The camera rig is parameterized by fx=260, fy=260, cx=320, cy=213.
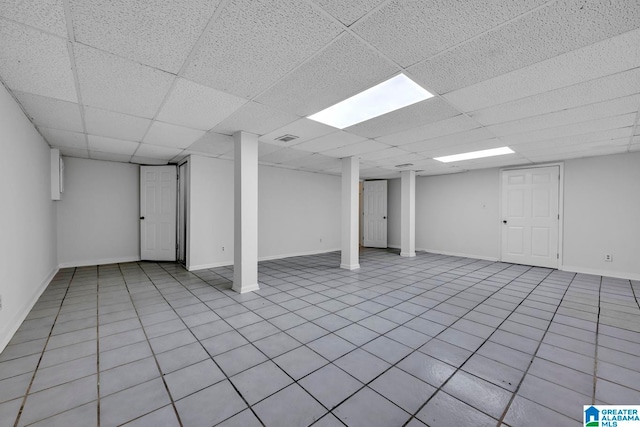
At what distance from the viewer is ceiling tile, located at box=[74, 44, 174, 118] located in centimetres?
204

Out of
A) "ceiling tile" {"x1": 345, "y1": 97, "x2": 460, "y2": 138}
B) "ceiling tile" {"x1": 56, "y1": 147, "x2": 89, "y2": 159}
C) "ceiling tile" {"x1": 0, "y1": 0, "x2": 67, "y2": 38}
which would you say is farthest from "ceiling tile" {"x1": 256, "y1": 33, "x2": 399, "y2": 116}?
"ceiling tile" {"x1": 56, "y1": 147, "x2": 89, "y2": 159}

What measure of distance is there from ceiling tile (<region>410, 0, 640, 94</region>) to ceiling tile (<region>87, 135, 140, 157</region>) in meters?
4.67

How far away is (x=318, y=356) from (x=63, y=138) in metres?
5.10

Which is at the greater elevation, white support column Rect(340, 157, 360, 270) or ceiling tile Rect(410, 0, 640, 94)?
ceiling tile Rect(410, 0, 640, 94)

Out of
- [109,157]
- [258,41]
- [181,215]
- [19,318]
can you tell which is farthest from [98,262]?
[258,41]

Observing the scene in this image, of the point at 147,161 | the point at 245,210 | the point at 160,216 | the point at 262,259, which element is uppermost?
the point at 147,161

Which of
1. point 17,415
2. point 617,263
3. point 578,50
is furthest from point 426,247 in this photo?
point 17,415

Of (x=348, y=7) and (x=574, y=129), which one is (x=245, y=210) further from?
(x=574, y=129)

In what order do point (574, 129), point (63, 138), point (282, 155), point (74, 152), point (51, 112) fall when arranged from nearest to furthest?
point (51, 112) < point (574, 129) < point (63, 138) < point (74, 152) < point (282, 155)

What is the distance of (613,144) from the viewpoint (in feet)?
14.3

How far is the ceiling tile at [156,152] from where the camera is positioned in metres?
4.73

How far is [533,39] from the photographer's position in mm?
1754

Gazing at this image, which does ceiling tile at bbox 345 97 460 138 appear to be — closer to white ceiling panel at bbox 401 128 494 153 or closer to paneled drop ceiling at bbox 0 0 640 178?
paneled drop ceiling at bbox 0 0 640 178

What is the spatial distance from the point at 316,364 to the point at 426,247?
708 cm
